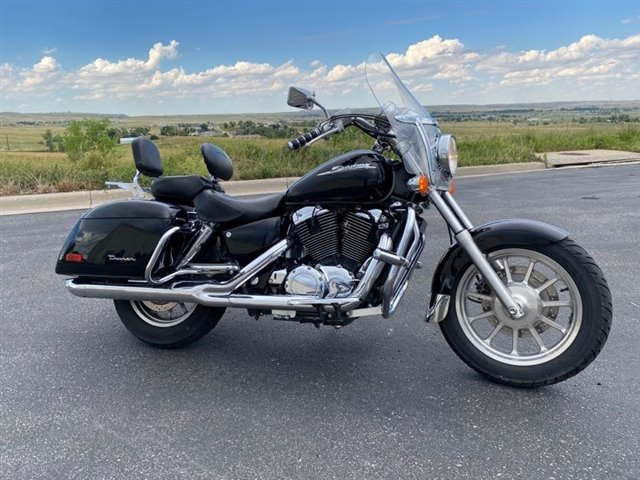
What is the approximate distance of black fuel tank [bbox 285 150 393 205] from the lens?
2.74m

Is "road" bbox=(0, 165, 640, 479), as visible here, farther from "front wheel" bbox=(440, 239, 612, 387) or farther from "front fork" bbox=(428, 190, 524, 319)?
"front fork" bbox=(428, 190, 524, 319)

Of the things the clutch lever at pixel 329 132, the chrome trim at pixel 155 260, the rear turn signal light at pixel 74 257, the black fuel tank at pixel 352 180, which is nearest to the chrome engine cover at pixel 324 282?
the black fuel tank at pixel 352 180

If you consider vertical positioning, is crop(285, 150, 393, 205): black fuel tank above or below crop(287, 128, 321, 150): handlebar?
below

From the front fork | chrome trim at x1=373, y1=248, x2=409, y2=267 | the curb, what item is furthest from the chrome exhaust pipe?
the curb

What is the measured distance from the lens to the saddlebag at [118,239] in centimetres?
320

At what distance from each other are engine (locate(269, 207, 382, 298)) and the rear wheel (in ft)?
2.48

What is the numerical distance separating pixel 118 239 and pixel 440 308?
1975 millimetres

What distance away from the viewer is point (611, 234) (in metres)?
6.22

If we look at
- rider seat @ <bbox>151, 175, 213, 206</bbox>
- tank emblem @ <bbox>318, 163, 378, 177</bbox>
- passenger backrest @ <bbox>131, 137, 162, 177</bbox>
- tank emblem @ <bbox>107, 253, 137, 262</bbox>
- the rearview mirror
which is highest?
the rearview mirror

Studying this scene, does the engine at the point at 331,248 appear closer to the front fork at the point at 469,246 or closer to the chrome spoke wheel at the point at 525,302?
the front fork at the point at 469,246

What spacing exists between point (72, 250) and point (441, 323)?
7.56 feet

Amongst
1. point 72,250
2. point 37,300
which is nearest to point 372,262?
point 72,250

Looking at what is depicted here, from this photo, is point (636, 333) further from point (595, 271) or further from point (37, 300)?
point (37, 300)

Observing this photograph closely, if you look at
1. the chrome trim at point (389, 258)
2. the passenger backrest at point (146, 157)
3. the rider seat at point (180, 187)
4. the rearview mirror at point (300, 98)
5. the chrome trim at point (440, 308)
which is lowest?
the chrome trim at point (440, 308)
